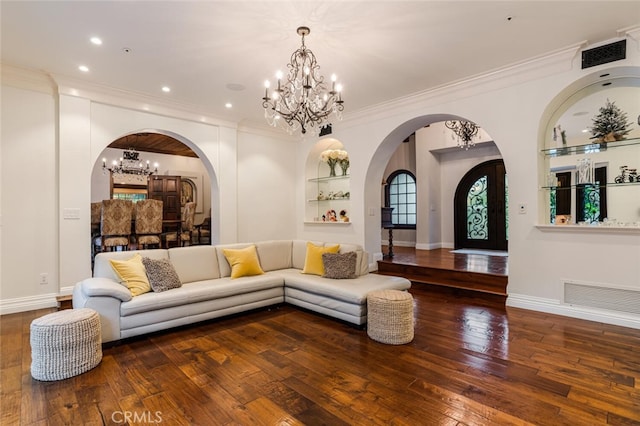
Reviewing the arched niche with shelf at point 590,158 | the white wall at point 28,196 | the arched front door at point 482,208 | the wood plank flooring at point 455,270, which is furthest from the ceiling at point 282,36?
the arched front door at point 482,208

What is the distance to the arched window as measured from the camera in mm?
8727

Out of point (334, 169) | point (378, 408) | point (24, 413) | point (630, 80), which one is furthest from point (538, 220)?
point (24, 413)

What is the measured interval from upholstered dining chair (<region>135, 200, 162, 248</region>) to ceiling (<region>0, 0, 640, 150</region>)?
7.65ft

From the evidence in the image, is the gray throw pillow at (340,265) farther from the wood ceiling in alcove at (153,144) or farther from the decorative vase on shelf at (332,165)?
the wood ceiling in alcove at (153,144)

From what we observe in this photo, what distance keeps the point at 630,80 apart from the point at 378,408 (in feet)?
15.0

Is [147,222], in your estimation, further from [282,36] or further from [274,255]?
[282,36]

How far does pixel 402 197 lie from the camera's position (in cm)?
899

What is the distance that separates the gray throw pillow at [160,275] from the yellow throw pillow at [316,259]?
1632mm

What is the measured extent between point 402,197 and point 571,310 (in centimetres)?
554

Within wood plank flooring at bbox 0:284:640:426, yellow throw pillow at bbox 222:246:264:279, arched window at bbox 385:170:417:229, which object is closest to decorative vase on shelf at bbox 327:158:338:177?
arched window at bbox 385:170:417:229

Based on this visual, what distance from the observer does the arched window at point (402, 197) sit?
873cm

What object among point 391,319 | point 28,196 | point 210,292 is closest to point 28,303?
point 28,196

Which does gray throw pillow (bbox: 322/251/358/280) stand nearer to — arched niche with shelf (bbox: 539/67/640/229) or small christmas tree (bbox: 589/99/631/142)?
arched niche with shelf (bbox: 539/67/640/229)

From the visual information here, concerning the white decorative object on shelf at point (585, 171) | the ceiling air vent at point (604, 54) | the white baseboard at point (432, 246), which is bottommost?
the white baseboard at point (432, 246)
